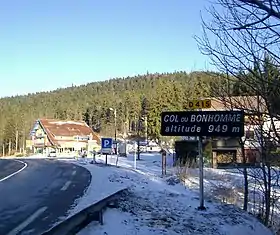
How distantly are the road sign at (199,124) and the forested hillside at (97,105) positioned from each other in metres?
51.2

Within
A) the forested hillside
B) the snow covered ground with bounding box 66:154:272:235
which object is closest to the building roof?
the forested hillside

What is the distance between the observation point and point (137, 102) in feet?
365

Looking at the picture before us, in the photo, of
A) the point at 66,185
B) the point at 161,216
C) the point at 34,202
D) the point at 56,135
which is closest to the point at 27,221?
the point at 34,202

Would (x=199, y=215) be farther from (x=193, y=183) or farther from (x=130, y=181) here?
(x=193, y=183)

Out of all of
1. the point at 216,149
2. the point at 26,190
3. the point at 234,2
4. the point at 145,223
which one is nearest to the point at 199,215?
the point at 145,223

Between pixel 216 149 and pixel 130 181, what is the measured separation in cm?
2848

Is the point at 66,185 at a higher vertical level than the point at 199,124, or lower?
lower

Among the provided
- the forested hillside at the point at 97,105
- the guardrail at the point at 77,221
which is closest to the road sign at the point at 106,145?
the guardrail at the point at 77,221

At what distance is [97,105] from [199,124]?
115m

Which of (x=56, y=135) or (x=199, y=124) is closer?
(x=199, y=124)

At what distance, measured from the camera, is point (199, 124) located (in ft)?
45.1

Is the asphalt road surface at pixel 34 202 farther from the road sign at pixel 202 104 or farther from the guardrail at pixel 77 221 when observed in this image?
the road sign at pixel 202 104

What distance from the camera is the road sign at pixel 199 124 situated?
1345 cm

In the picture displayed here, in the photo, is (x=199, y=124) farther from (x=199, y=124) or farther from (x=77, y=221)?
(x=77, y=221)
